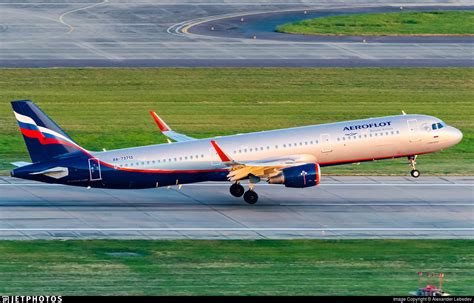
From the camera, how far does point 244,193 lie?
2547 inches

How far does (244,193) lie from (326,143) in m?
5.10

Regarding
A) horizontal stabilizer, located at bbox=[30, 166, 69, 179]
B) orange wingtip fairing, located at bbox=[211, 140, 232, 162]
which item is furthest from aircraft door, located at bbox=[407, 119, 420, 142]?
horizontal stabilizer, located at bbox=[30, 166, 69, 179]

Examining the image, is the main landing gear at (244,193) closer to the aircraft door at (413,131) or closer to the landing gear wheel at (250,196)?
the landing gear wheel at (250,196)

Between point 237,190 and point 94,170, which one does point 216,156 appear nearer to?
point 237,190

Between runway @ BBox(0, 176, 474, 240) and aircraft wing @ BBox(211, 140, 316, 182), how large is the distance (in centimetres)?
175

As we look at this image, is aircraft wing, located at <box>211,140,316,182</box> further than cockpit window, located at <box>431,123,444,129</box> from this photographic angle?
No

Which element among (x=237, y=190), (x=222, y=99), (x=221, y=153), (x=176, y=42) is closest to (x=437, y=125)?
(x=237, y=190)

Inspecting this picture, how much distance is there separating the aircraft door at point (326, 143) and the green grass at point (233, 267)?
9402mm

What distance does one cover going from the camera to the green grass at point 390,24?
118m

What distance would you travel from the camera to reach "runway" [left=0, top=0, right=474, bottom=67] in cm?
10519

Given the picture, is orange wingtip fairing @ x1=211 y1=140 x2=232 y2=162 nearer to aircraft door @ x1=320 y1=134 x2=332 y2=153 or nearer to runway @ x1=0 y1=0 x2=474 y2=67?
aircraft door @ x1=320 y1=134 x2=332 y2=153

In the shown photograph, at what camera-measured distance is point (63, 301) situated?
140 ft

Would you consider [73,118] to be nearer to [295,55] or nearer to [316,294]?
[295,55]

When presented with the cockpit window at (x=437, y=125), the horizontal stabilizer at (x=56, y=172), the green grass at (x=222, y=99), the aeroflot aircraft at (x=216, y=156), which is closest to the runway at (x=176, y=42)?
the green grass at (x=222, y=99)
